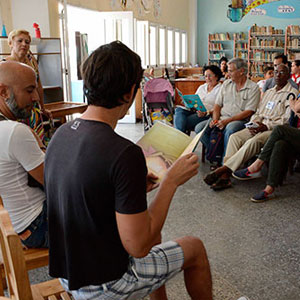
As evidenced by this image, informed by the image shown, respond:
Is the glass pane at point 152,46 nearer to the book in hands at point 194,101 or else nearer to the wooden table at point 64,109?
the wooden table at point 64,109

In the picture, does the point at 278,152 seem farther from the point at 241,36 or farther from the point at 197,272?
the point at 241,36

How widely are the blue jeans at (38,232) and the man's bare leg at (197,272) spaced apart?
1.98 ft

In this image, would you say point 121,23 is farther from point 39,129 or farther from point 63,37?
point 39,129

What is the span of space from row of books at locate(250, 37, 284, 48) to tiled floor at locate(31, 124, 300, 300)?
26.0 ft

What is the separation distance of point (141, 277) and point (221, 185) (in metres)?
2.54

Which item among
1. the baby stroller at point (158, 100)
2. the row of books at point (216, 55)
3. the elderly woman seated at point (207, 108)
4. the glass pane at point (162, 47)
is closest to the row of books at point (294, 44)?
the row of books at point (216, 55)

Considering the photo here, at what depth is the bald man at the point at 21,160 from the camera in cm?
140

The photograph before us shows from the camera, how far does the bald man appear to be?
1.40 meters

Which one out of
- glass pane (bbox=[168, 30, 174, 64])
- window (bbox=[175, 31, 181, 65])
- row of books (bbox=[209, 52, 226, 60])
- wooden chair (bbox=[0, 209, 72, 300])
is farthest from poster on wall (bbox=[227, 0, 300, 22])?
wooden chair (bbox=[0, 209, 72, 300])

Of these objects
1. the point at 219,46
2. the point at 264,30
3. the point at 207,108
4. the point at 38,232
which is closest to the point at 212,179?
the point at 207,108

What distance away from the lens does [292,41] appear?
35.0 ft

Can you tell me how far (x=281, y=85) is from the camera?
386cm

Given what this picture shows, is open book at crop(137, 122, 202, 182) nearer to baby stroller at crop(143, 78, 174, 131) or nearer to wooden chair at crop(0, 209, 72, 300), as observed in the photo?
wooden chair at crop(0, 209, 72, 300)

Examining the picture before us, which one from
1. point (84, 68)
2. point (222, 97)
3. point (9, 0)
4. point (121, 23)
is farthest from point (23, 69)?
point (121, 23)
